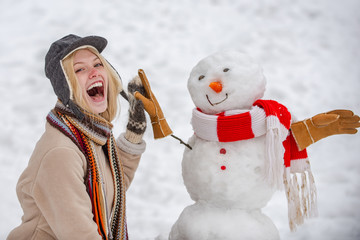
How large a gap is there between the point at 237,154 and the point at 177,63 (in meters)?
1.97

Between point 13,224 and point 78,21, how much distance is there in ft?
6.64

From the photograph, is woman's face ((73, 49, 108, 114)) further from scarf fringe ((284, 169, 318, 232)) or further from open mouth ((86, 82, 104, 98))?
scarf fringe ((284, 169, 318, 232))

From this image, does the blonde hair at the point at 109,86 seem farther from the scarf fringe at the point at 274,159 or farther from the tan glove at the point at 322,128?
the tan glove at the point at 322,128

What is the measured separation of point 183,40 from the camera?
3.50 m

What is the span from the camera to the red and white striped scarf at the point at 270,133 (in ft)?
4.75

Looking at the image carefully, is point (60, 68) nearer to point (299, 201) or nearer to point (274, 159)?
point (274, 159)

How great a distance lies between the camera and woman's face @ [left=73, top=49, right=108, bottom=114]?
1.39m

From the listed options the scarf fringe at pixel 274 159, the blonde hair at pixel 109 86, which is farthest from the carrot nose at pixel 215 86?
the blonde hair at pixel 109 86

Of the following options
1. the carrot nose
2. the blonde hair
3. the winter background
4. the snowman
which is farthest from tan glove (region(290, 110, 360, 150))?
the winter background

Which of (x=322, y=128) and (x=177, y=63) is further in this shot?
(x=177, y=63)

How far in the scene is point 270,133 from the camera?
1444mm

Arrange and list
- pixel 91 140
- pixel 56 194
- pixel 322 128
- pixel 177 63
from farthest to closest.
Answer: pixel 177 63
pixel 322 128
pixel 91 140
pixel 56 194

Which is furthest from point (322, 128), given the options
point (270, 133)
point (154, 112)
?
point (154, 112)

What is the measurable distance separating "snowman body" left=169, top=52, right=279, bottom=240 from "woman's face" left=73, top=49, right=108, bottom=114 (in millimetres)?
347
